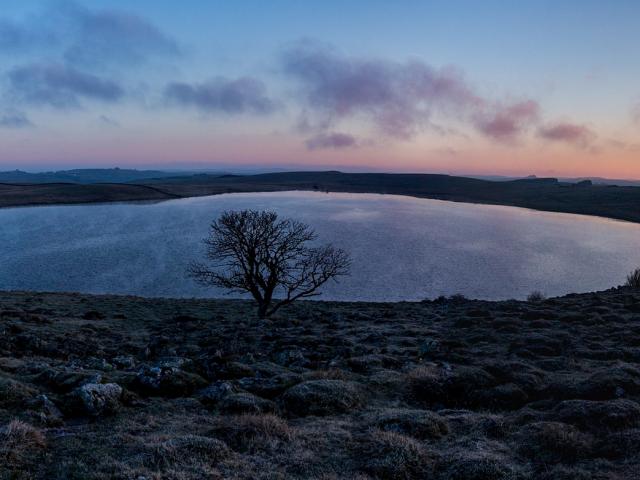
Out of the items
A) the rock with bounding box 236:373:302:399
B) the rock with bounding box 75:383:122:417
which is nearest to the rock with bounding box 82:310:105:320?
the rock with bounding box 236:373:302:399

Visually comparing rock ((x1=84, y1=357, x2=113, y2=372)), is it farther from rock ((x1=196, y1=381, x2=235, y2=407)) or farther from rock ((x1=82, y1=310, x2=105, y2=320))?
rock ((x1=82, y1=310, x2=105, y2=320))

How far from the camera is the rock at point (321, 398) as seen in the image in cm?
1095

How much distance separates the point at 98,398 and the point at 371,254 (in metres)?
55.0

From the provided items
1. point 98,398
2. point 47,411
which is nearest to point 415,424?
point 98,398

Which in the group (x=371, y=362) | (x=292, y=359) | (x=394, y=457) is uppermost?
(x=394, y=457)

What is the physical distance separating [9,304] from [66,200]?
126509 mm

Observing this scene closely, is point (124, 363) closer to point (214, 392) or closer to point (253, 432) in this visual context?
point (214, 392)

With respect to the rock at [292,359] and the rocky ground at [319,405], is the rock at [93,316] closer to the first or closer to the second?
the rocky ground at [319,405]

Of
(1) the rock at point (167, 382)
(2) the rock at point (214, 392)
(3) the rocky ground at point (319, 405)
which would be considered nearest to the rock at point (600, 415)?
(3) the rocky ground at point (319, 405)

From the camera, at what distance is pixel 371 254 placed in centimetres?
6338

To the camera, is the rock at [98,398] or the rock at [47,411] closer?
the rock at [47,411]

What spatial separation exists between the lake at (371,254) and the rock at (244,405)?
110 ft

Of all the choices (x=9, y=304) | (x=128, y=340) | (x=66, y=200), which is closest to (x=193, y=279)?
(x=9, y=304)

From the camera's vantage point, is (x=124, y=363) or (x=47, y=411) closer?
(x=47, y=411)
